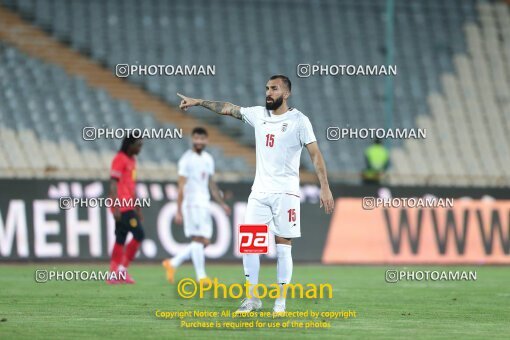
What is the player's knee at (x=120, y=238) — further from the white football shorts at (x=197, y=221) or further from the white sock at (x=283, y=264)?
the white sock at (x=283, y=264)

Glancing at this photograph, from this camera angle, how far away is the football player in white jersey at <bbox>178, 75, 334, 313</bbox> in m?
11.9

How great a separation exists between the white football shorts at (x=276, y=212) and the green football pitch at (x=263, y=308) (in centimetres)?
97

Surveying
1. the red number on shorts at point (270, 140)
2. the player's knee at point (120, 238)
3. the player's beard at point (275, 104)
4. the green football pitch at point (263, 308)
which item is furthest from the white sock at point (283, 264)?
the player's knee at point (120, 238)

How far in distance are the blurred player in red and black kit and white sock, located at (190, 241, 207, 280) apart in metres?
0.95

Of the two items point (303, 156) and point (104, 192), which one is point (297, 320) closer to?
point (104, 192)

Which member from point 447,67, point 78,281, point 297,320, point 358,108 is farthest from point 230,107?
point 447,67

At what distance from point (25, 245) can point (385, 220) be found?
6.83 metres

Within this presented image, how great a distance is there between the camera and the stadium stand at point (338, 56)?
2922 centimetres

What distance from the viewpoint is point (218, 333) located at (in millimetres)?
10445

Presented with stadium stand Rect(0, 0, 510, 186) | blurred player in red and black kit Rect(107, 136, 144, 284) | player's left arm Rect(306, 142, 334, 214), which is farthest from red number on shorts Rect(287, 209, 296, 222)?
stadium stand Rect(0, 0, 510, 186)

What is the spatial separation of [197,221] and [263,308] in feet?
19.3

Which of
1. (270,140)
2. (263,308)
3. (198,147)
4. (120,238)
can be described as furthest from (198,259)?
(270,140)

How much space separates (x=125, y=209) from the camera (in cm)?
1719

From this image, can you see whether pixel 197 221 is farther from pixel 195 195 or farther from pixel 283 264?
pixel 283 264
